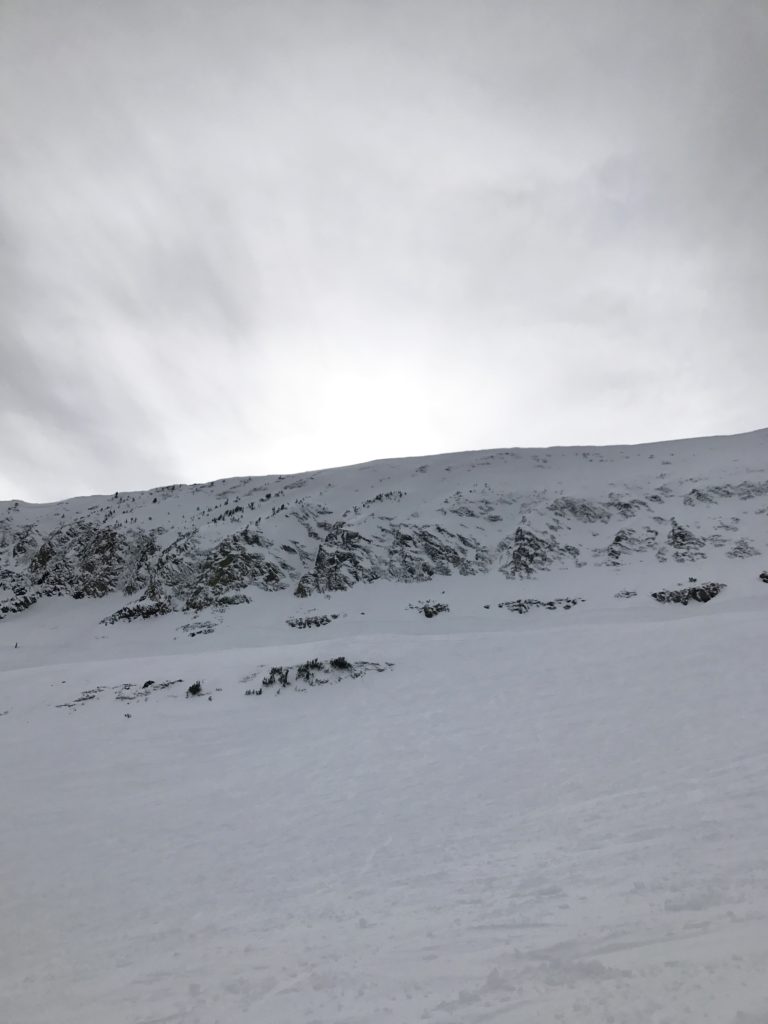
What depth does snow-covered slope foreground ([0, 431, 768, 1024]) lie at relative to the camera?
218 inches

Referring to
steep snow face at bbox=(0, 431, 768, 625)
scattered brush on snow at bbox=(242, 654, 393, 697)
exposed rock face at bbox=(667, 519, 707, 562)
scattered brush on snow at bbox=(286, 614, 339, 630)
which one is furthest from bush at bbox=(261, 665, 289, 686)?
exposed rock face at bbox=(667, 519, 707, 562)

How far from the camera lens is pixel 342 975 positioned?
5750 millimetres

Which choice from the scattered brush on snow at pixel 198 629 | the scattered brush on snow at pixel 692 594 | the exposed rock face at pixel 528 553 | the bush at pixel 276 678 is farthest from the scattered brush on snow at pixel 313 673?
the exposed rock face at pixel 528 553

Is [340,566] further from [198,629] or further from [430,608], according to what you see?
[198,629]

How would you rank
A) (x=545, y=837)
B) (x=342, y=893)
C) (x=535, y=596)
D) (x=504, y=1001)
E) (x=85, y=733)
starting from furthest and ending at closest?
1. (x=535, y=596)
2. (x=85, y=733)
3. (x=545, y=837)
4. (x=342, y=893)
5. (x=504, y=1001)

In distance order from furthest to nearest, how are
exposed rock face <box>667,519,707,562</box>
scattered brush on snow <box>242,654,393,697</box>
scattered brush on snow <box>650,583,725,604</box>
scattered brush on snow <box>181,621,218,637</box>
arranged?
exposed rock face <box>667,519,707,562</box>, scattered brush on snow <box>181,621,218,637</box>, scattered brush on snow <box>650,583,725,604</box>, scattered brush on snow <box>242,654,393,697</box>

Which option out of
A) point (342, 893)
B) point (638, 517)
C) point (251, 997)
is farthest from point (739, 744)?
point (638, 517)

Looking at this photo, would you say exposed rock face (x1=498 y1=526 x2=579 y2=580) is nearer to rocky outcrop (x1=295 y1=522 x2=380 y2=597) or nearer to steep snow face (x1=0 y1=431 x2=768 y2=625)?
steep snow face (x1=0 y1=431 x2=768 y2=625)

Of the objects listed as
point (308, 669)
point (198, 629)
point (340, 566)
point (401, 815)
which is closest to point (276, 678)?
point (308, 669)

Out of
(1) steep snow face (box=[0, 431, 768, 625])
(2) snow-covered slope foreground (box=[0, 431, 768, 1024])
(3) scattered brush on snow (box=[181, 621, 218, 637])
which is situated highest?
(1) steep snow face (box=[0, 431, 768, 625])

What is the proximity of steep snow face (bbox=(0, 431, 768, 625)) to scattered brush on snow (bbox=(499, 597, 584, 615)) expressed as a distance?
279 centimetres

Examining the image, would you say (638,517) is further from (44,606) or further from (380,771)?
(44,606)

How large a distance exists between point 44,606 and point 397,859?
3475 centimetres

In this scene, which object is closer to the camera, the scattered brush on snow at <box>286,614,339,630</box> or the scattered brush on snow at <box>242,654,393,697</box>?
the scattered brush on snow at <box>242,654,393,697</box>
